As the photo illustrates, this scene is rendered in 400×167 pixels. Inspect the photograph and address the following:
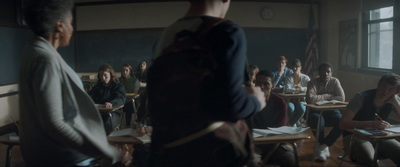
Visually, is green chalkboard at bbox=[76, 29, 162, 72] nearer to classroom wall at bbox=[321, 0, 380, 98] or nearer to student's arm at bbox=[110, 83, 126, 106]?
student's arm at bbox=[110, 83, 126, 106]

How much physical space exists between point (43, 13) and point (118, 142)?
66.5 inches

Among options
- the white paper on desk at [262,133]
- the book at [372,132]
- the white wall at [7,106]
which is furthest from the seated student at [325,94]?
the white wall at [7,106]

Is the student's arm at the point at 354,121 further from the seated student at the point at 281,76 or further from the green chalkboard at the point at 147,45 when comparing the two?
the green chalkboard at the point at 147,45

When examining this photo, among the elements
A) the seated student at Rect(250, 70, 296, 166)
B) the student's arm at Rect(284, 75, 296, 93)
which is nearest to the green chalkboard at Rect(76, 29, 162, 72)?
the student's arm at Rect(284, 75, 296, 93)

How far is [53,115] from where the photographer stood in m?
0.92

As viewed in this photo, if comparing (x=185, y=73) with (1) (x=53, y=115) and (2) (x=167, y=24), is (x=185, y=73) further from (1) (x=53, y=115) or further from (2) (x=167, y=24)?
(2) (x=167, y=24)

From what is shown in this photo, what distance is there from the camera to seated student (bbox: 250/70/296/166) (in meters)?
2.70

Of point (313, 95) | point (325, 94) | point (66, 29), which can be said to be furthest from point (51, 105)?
point (325, 94)

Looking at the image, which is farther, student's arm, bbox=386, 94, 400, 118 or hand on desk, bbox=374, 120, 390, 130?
student's arm, bbox=386, 94, 400, 118

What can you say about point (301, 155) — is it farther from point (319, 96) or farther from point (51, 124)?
point (51, 124)

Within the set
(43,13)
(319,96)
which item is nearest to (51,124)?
(43,13)

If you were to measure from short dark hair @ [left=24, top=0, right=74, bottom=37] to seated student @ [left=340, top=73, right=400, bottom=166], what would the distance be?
8.79 ft

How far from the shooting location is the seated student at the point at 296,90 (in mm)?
5383

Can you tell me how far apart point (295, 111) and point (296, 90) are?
352mm
